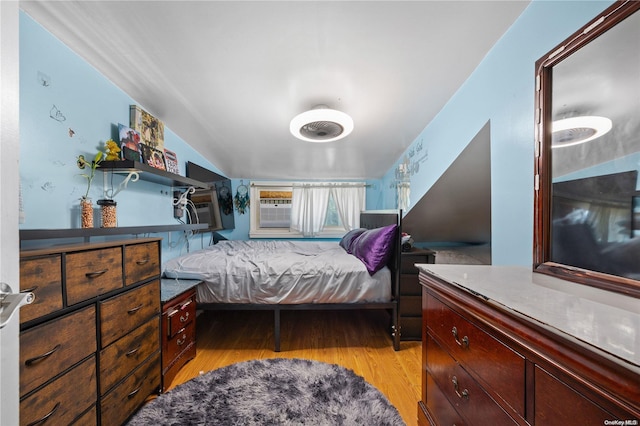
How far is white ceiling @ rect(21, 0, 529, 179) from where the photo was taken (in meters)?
1.23

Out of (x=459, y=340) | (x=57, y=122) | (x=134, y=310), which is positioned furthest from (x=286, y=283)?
(x=57, y=122)

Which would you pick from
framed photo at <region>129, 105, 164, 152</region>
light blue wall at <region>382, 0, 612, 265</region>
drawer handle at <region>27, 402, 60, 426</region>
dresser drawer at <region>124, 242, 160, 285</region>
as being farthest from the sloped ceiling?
framed photo at <region>129, 105, 164, 152</region>

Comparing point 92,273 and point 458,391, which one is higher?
point 92,273

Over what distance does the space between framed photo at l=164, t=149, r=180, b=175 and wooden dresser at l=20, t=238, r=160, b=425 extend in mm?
1163

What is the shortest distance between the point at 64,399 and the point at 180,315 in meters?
0.80

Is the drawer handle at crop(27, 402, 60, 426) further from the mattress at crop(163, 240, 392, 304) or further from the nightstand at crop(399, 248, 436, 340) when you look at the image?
the nightstand at crop(399, 248, 436, 340)

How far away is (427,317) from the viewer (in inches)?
43.8

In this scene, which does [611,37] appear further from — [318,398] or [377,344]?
[377,344]

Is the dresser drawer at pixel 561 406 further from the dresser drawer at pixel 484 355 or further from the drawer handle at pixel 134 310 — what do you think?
the drawer handle at pixel 134 310

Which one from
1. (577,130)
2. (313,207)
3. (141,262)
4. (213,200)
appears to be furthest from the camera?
(313,207)

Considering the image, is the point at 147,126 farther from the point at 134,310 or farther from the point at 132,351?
the point at 132,351

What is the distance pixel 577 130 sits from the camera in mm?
825

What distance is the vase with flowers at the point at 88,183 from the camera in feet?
4.42

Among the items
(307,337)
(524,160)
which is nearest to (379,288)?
(307,337)
